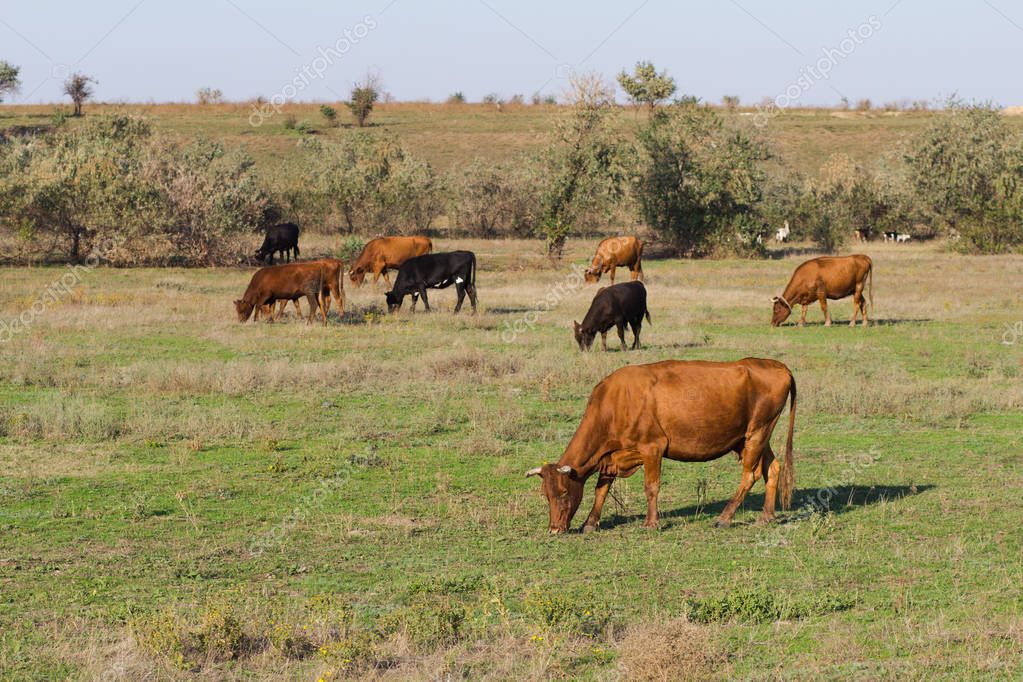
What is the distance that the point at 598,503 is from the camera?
10.2m

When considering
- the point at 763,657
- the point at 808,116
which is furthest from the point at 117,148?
the point at 808,116

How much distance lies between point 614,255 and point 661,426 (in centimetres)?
2519

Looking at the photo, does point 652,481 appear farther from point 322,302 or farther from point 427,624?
point 322,302

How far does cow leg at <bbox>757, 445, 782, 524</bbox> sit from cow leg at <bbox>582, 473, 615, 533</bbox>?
1347 mm

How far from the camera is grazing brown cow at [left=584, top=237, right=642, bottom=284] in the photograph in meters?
34.9

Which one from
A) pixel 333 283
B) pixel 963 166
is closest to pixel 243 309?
pixel 333 283

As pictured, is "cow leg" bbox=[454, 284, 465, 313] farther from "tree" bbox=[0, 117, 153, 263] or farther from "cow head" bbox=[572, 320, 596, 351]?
"tree" bbox=[0, 117, 153, 263]

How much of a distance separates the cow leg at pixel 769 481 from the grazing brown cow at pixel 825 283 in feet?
49.7

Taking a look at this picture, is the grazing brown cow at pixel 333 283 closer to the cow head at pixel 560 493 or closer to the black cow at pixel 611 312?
the black cow at pixel 611 312

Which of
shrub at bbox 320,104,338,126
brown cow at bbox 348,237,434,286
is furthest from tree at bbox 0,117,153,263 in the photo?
shrub at bbox 320,104,338,126

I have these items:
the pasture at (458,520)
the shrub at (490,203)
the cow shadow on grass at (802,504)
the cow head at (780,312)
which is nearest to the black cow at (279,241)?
the shrub at (490,203)

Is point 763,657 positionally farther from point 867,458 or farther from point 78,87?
point 78,87

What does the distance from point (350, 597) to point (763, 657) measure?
2.97 metres

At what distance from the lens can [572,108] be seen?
42906 mm
